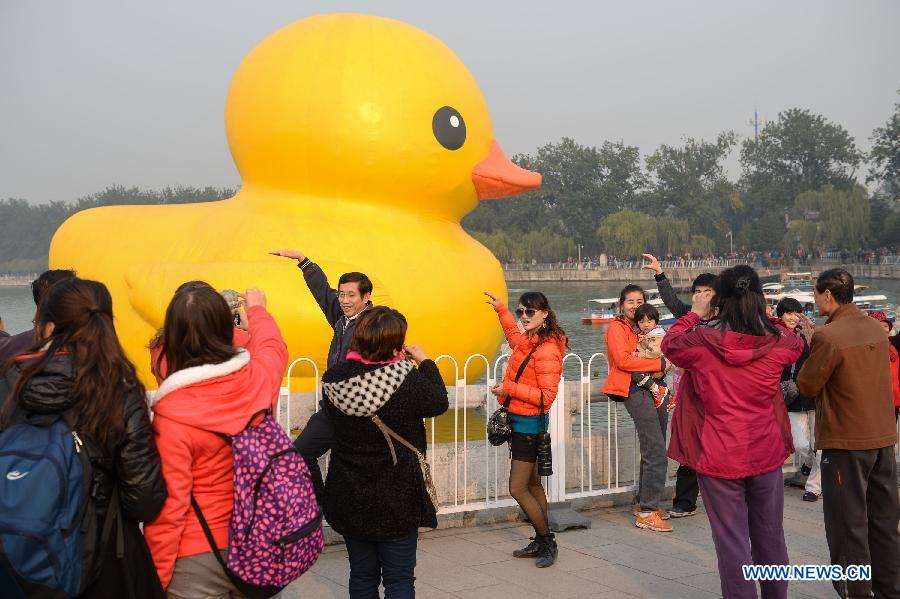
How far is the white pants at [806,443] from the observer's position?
6.13 m

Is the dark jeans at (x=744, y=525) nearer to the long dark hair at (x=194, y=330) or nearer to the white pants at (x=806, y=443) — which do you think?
the long dark hair at (x=194, y=330)

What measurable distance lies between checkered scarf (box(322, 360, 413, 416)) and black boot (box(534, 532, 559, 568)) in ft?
6.75

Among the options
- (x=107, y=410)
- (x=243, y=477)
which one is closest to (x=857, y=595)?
(x=243, y=477)

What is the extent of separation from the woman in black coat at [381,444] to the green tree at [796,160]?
67.6 meters

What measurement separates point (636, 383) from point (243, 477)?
340 centimetres

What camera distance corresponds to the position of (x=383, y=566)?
10.8 feet

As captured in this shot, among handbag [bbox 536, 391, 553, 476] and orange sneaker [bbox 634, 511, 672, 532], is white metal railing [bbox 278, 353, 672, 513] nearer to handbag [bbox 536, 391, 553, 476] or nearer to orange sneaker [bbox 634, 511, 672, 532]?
orange sneaker [bbox 634, 511, 672, 532]

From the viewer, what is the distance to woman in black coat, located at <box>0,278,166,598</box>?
2.38 meters

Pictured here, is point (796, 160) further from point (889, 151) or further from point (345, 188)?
point (345, 188)

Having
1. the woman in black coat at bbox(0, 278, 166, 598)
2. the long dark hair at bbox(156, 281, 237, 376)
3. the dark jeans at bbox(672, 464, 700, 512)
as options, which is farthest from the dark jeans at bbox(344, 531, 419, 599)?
the dark jeans at bbox(672, 464, 700, 512)

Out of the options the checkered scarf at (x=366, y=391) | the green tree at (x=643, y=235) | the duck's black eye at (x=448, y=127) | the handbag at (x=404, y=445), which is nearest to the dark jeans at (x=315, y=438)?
the handbag at (x=404, y=445)

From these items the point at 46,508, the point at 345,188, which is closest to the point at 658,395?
the point at 345,188

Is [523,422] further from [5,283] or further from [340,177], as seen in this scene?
[5,283]

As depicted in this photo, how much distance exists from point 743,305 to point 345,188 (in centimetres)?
472
